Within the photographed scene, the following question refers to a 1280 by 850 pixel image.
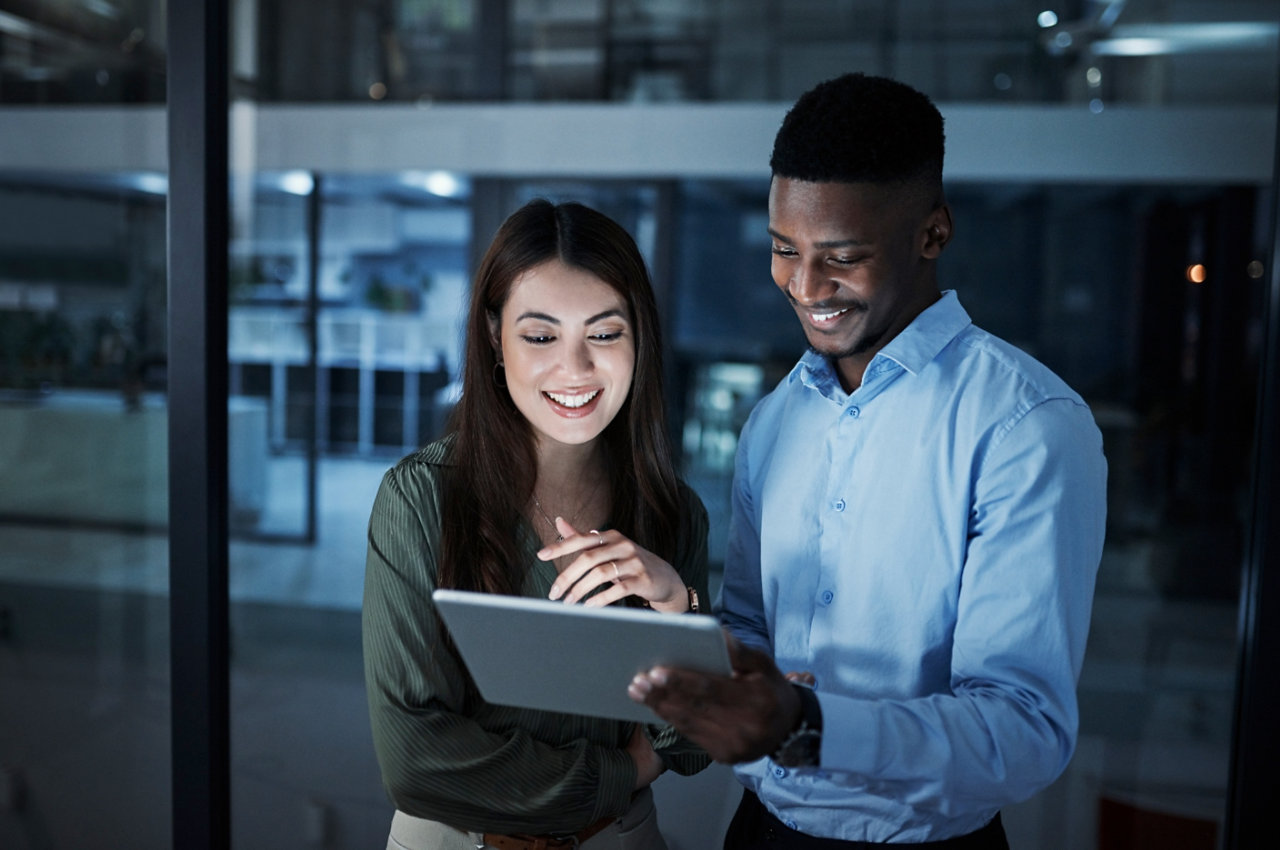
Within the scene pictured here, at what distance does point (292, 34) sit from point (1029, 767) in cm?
543

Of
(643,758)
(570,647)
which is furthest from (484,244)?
(570,647)

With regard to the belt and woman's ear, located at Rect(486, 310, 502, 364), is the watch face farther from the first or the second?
woman's ear, located at Rect(486, 310, 502, 364)

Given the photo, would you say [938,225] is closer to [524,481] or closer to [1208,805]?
[524,481]

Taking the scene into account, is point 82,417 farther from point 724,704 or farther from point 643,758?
point 724,704

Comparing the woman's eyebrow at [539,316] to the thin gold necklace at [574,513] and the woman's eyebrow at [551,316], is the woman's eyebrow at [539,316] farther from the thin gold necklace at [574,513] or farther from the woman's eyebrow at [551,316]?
the thin gold necklace at [574,513]

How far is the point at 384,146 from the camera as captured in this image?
5367mm

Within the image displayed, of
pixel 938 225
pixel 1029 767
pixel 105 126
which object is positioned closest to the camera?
pixel 1029 767

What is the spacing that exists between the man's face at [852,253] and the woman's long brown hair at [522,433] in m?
0.28

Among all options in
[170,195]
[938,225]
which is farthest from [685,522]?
[170,195]

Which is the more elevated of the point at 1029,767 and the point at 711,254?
the point at 711,254

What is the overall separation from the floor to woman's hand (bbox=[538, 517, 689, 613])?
1.00 meters

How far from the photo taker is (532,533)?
1554 mm

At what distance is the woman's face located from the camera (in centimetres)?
146

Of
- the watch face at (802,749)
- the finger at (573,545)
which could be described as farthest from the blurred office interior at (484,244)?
the watch face at (802,749)
